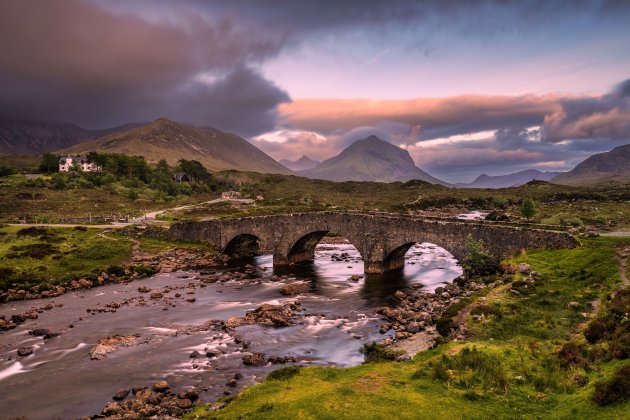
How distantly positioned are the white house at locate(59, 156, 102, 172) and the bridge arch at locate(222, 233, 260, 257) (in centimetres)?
11116

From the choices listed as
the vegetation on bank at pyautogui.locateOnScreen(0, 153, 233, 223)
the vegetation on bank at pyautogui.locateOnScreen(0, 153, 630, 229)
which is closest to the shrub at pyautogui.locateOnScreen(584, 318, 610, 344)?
the vegetation on bank at pyautogui.locateOnScreen(0, 153, 630, 229)

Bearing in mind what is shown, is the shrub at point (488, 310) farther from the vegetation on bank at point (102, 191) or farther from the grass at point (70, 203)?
the grass at point (70, 203)

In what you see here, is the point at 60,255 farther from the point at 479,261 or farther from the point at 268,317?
the point at 479,261

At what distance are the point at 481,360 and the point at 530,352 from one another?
299 cm

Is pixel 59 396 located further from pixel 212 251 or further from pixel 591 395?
pixel 212 251

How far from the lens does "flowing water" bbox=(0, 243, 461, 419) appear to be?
23.5 m

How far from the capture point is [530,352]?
19.8 metres

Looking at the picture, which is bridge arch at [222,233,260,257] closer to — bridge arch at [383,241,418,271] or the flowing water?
the flowing water

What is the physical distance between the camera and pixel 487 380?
56.6 ft

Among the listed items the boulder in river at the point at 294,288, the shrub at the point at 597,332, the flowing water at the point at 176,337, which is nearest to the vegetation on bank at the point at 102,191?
the flowing water at the point at 176,337

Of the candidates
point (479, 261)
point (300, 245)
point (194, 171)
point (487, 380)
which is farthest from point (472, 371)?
point (194, 171)

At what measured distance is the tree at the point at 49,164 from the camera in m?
151

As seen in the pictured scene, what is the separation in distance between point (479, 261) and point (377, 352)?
18265 millimetres

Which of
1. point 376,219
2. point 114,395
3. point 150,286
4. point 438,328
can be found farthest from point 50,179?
point 438,328
